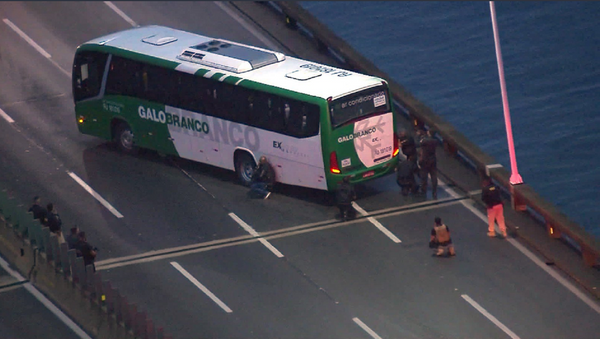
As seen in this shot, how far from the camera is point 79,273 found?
2256 cm

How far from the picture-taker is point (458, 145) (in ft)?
97.2

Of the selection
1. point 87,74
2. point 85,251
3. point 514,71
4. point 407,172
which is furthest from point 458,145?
point 514,71

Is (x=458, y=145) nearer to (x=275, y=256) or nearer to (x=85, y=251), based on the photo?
(x=275, y=256)

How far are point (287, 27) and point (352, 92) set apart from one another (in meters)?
11.3

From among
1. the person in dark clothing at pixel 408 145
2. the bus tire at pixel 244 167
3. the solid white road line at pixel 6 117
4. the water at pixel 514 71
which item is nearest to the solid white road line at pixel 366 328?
the person in dark clothing at pixel 408 145

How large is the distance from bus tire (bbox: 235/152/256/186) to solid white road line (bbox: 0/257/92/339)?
6.78 meters

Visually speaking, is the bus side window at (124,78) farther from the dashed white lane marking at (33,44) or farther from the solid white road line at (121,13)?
the solid white road line at (121,13)

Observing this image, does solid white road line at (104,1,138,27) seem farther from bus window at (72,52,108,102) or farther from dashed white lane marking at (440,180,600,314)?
dashed white lane marking at (440,180,600,314)

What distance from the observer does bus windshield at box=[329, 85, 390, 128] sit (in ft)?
87.7

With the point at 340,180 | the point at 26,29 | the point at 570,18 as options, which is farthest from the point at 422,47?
the point at 340,180

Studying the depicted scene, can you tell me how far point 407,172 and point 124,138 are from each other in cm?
848

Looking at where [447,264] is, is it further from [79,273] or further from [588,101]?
[588,101]

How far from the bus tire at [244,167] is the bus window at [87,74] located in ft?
16.9

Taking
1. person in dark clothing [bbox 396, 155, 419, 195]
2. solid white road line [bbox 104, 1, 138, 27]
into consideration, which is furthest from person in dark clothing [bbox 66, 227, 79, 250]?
solid white road line [bbox 104, 1, 138, 27]
